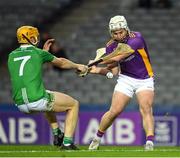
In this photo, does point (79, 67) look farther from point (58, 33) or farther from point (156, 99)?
point (58, 33)

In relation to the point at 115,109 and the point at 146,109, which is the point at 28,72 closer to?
the point at 115,109

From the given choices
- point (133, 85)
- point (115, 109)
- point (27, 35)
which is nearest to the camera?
point (27, 35)

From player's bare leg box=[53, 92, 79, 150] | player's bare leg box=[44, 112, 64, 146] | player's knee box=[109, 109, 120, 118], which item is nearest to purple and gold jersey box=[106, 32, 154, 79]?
player's knee box=[109, 109, 120, 118]

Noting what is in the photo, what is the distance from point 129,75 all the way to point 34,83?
65.8 inches

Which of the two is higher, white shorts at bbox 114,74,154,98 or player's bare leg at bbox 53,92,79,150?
white shorts at bbox 114,74,154,98

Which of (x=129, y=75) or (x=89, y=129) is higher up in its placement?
(x=129, y=75)

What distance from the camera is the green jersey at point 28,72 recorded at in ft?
44.6

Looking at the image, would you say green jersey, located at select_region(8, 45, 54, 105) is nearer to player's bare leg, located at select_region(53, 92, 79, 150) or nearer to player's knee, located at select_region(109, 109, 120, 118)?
player's bare leg, located at select_region(53, 92, 79, 150)

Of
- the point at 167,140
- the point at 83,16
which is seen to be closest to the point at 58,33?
the point at 83,16

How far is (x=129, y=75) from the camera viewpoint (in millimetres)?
14594

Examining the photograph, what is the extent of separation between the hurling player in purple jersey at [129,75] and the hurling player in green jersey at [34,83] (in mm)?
766

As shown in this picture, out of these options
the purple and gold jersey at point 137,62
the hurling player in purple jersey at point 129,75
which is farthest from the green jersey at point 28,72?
the purple and gold jersey at point 137,62

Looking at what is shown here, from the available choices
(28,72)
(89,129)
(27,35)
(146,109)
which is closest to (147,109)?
(146,109)

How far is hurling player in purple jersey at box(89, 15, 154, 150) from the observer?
1427 centimetres
